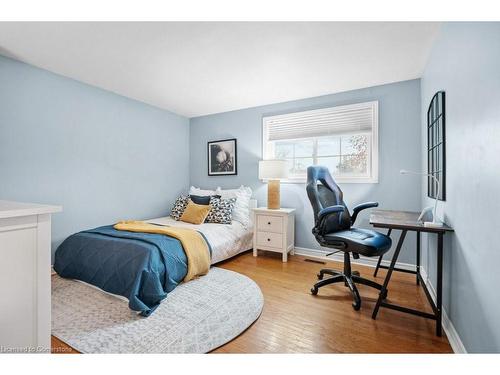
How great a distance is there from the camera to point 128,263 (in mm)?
2002

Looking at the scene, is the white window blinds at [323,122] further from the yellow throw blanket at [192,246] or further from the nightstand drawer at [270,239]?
the yellow throw blanket at [192,246]

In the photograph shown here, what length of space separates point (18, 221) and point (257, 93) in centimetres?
290

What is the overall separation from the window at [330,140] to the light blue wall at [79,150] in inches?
74.6

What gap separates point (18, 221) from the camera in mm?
910

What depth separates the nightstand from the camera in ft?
10.3

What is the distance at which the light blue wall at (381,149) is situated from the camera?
279cm

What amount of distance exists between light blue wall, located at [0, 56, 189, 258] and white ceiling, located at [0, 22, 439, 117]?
0.81 feet

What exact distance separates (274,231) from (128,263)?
184 cm

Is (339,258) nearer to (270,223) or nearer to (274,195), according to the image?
(270,223)

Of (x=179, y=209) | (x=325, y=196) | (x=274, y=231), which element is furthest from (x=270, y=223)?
(x=179, y=209)

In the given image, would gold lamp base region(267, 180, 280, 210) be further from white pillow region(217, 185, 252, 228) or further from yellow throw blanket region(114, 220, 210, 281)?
yellow throw blanket region(114, 220, 210, 281)

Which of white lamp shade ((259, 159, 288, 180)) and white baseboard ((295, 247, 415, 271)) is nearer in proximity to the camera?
white baseboard ((295, 247, 415, 271))

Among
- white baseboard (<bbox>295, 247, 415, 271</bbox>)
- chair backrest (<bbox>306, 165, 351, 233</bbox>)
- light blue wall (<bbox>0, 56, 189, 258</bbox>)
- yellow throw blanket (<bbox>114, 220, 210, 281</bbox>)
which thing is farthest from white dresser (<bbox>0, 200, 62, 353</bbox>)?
white baseboard (<bbox>295, 247, 415, 271</bbox>)

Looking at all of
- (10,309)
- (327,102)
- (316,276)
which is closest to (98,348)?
(10,309)
